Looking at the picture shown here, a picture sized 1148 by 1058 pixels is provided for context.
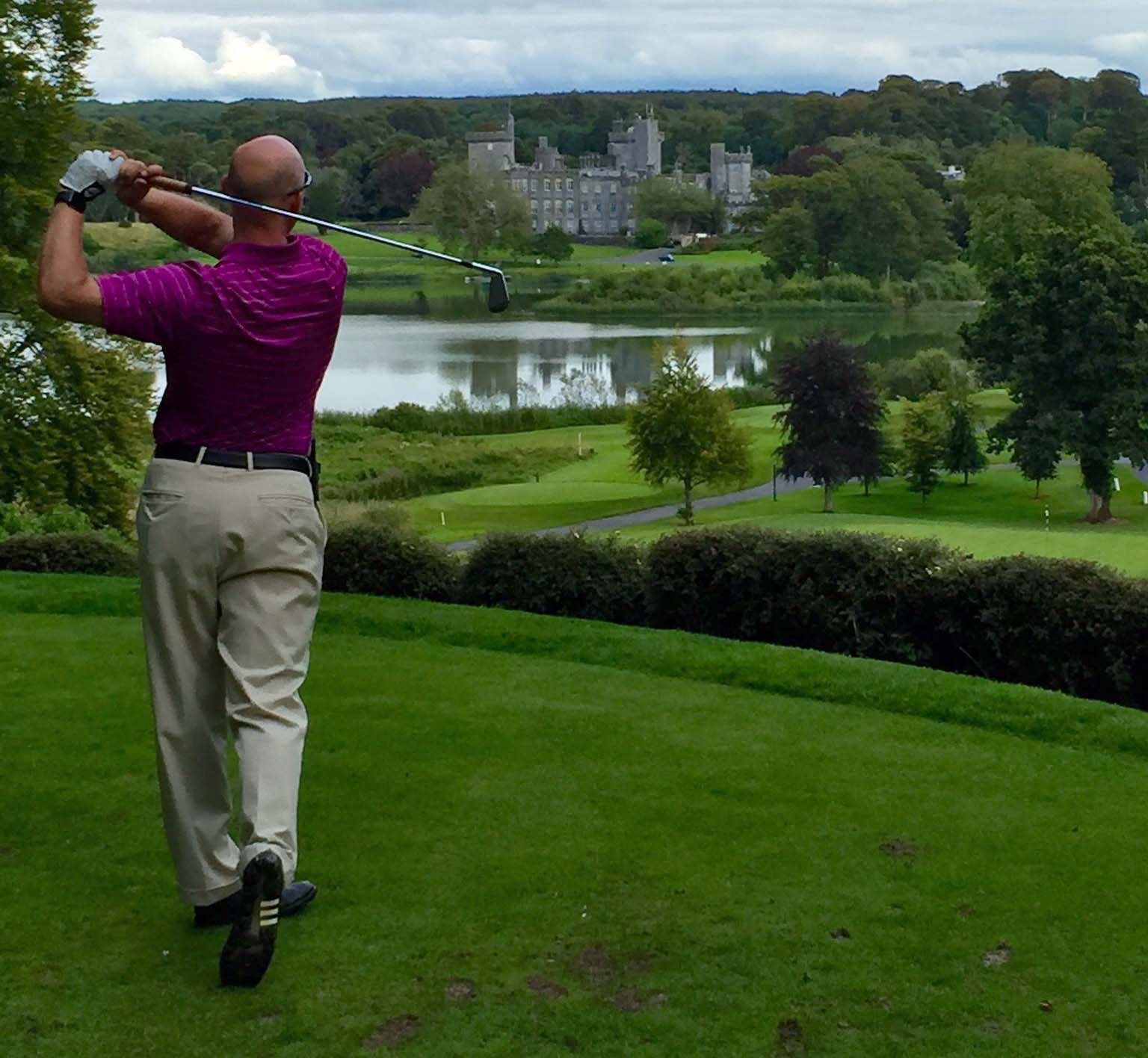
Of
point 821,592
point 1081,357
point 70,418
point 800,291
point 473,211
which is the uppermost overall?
point 473,211

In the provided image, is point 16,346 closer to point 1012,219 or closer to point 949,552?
point 949,552

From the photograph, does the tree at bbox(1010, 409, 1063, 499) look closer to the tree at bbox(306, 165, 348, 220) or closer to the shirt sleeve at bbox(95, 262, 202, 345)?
the tree at bbox(306, 165, 348, 220)

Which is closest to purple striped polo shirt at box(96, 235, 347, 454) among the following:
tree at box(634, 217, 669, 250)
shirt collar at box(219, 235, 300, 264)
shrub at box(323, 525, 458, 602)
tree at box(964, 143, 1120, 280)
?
shirt collar at box(219, 235, 300, 264)

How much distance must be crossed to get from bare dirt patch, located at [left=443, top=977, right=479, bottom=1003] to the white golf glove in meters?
2.16

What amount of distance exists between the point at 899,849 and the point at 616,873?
92 centimetres

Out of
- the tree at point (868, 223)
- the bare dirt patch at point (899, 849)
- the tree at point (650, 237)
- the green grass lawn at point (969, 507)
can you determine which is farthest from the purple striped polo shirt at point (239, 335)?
the tree at point (650, 237)

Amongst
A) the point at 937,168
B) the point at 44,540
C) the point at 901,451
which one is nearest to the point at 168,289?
the point at 44,540

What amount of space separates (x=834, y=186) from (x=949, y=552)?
414ft

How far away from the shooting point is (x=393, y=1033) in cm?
396

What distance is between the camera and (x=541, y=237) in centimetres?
13650

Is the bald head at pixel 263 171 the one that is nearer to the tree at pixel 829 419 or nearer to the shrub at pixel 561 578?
the shrub at pixel 561 578

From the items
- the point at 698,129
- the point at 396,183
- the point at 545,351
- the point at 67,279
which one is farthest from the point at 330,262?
the point at 698,129

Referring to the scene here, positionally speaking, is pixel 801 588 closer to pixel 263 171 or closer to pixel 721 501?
pixel 263 171

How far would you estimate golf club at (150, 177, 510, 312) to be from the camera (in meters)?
4.45
